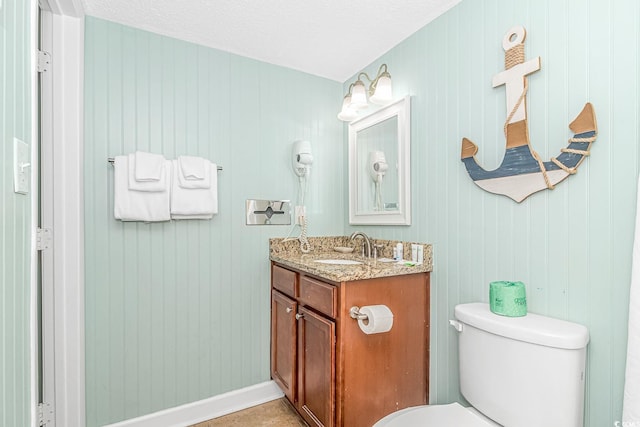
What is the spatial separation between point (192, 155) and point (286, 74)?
0.88m

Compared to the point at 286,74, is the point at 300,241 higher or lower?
lower

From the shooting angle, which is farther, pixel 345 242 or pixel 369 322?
pixel 345 242

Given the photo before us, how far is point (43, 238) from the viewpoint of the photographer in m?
1.53

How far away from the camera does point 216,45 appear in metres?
2.05

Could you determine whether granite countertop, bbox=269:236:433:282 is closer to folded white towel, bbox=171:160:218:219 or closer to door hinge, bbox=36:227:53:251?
folded white towel, bbox=171:160:218:219

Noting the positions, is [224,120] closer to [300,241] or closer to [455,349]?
[300,241]

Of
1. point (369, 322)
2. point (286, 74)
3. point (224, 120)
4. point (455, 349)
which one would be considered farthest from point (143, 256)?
point (455, 349)

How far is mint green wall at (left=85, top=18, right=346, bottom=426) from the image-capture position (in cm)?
177

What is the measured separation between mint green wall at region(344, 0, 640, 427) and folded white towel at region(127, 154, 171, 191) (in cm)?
Answer: 139

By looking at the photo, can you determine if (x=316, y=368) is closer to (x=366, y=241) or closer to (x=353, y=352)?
(x=353, y=352)

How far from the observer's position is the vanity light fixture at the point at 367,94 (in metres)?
1.93

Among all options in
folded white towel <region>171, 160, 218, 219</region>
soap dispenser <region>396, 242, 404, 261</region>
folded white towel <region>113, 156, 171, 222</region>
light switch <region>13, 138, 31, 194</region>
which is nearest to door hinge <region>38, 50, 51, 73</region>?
folded white towel <region>113, 156, 171, 222</region>

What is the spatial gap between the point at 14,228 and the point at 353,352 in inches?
50.2

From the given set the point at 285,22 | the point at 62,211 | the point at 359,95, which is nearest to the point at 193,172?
the point at 62,211
